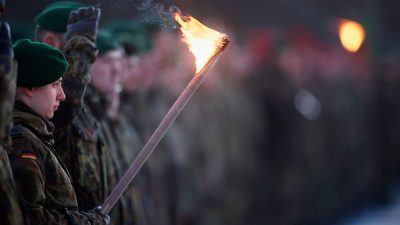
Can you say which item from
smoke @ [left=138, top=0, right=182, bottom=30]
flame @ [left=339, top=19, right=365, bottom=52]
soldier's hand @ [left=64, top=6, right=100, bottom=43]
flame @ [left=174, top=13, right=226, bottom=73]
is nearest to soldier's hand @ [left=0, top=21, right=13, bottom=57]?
flame @ [left=174, top=13, right=226, bottom=73]

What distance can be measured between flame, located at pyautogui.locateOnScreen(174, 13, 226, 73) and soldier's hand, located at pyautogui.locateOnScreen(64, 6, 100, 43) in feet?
1.82

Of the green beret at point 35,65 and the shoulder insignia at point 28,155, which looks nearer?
the shoulder insignia at point 28,155

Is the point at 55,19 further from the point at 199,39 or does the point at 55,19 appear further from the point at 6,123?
the point at 6,123

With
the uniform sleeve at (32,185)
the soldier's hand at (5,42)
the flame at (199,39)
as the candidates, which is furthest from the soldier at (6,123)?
the flame at (199,39)

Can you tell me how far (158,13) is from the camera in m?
4.40

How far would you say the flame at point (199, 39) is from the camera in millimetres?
3998

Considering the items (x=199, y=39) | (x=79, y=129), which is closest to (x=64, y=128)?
(x=79, y=129)

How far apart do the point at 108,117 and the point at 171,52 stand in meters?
3.34

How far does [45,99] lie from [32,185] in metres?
0.42

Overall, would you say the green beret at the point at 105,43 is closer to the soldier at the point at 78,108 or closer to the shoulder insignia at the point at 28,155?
the soldier at the point at 78,108

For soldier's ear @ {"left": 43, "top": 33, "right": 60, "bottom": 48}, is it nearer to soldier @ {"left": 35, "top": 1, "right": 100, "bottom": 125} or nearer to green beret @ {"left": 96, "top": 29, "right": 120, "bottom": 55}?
soldier @ {"left": 35, "top": 1, "right": 100, "bottom": 125}

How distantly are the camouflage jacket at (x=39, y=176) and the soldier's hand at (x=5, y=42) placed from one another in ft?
1.60

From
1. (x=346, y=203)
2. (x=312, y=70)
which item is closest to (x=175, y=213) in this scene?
(x=312, y=70)

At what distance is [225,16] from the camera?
52.7 feet
